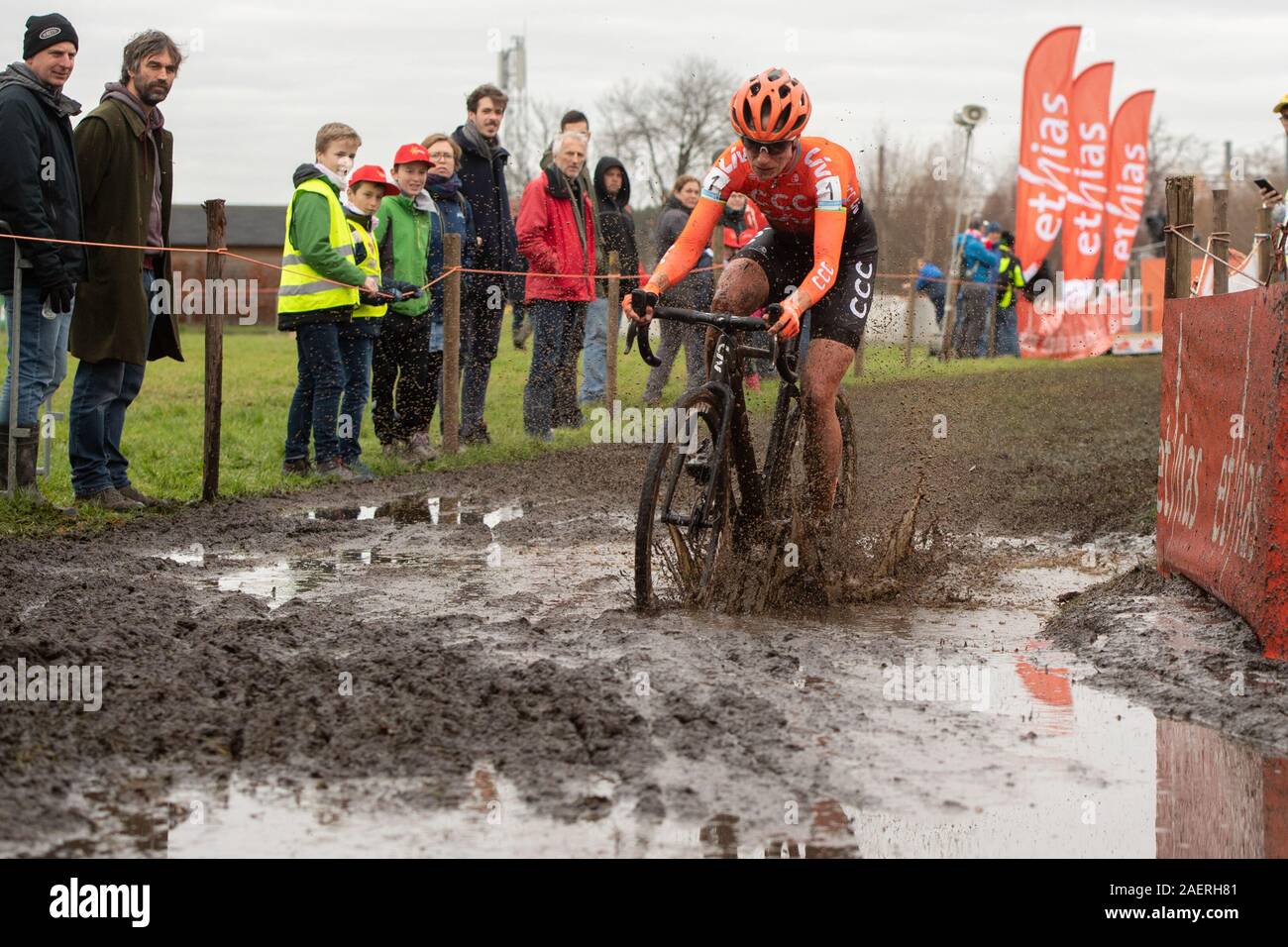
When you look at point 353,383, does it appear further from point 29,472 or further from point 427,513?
point 29,472

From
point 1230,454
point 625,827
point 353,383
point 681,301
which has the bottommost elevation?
point 625,827

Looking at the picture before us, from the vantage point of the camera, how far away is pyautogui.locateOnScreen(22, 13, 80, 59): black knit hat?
865 centimetres

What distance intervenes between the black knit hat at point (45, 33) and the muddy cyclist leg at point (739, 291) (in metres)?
4.25

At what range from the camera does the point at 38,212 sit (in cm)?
854

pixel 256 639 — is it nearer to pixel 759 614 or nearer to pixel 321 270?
pixel 759 614

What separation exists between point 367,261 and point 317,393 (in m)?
1.14

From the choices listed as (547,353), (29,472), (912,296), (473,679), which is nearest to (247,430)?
(547,353)

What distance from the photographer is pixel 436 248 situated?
43.3 feet

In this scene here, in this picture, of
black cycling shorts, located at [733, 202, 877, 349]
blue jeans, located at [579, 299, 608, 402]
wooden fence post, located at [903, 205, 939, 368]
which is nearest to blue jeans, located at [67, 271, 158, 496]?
black cycling shorts, located at [733, 202, 877, 349]

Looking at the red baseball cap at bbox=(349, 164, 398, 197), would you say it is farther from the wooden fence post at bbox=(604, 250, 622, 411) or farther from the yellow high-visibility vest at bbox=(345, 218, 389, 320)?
the wooden fence post at bbox=(604, 250, 622, 411)

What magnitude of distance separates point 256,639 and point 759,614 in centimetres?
228

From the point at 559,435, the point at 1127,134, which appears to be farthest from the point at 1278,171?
the point at 559,435

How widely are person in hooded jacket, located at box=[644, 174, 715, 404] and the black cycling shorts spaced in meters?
6.23
